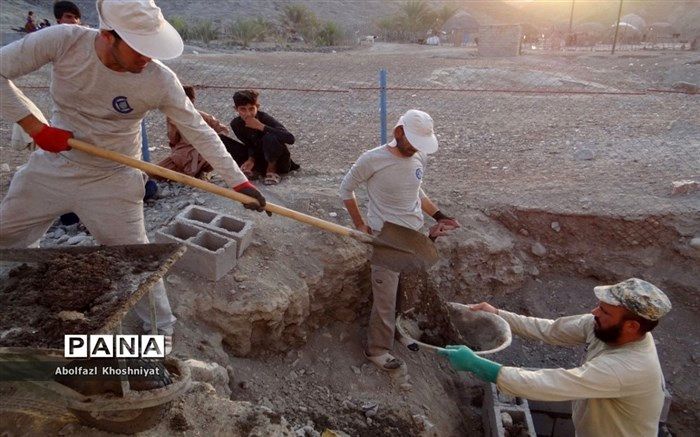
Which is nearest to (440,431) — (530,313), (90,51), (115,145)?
(530,313)

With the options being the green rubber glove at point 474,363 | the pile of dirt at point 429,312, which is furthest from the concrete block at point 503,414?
the green rubber glove at point 474,363

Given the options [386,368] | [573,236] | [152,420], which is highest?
[152,420]

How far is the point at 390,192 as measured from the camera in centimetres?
393

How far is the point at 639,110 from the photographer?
9.83m

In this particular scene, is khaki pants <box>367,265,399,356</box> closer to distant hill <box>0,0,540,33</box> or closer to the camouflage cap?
the camouflage cap

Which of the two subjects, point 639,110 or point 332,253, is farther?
point 639,110

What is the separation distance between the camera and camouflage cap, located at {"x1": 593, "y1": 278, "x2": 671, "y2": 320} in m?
2.76

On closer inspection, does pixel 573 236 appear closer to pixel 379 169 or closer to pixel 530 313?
pixel 530 313

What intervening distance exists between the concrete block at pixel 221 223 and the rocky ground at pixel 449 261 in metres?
0.18

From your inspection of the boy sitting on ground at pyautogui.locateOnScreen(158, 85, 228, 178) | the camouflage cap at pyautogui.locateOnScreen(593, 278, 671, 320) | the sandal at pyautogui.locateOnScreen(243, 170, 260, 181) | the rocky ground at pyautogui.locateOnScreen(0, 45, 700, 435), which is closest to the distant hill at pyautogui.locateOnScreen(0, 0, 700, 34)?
the boy sitting on ground at pyautogui.locateOnScreen(158, 85, 228, 178)

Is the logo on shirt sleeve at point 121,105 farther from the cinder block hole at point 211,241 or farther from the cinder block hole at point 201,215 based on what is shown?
the cinder block hole at point 201,215

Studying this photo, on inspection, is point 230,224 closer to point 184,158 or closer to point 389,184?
point 184,158

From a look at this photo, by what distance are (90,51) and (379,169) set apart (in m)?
2.05

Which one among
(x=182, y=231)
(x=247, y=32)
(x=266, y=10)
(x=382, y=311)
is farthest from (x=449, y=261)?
(x=266, y=10)
